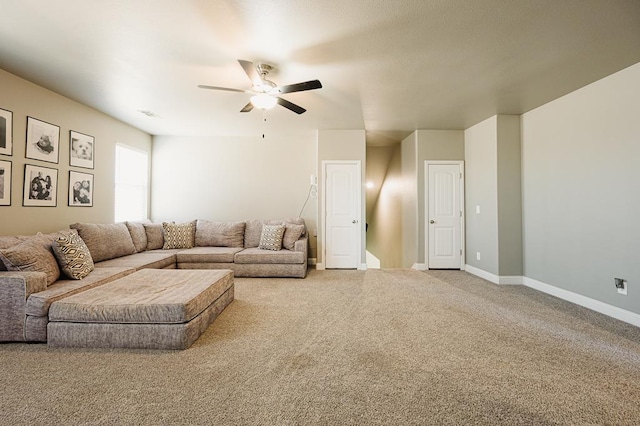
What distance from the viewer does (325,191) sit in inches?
211

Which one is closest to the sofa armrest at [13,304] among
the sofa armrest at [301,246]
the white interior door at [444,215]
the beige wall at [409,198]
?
the sofa armrest at [301,246]

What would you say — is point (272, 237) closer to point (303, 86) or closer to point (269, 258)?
point (269, 258)

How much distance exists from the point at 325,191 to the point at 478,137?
282cm

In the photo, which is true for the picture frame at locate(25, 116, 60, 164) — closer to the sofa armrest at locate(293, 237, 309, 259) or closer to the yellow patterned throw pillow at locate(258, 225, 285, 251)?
the yellow patterned throw pillow at locate(258, 225, 285, 251)

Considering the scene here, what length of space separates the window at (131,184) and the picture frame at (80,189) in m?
0.65

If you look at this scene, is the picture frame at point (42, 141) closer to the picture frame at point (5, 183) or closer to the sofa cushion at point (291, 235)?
the picture frame at point (5, 183)

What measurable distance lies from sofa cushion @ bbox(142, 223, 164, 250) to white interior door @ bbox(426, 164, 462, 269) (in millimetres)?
4845

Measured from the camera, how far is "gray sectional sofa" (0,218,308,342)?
2.24 meters

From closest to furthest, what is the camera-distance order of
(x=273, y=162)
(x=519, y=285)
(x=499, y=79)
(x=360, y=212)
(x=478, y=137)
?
(x=499, y=79)
(x=519, y=285)
(x=478, y=137)
(x=360, y=212)
(x=273, y=162)

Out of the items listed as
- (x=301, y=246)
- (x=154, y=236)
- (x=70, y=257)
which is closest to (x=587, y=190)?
(x=301, y=246)

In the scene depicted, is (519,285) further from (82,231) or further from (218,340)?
(82,231)

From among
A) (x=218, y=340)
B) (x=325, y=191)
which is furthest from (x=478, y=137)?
(x=218, y=340)

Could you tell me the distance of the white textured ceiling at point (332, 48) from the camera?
Answer: 2094 millimetres

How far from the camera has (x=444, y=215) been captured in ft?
17.4
